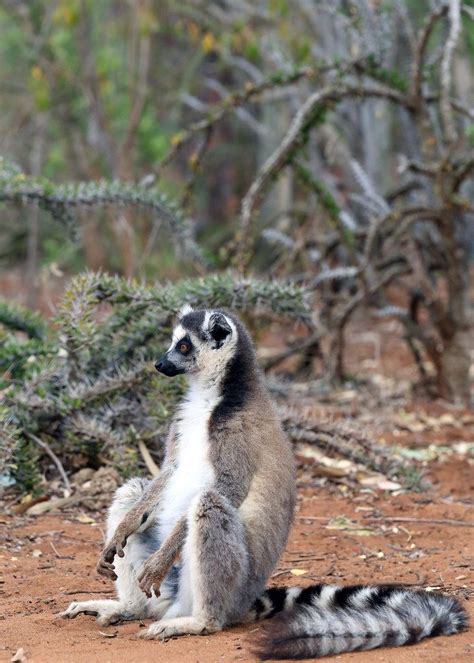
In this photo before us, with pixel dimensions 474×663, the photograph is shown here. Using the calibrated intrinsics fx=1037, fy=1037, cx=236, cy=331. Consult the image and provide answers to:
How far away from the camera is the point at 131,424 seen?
609 centimetres

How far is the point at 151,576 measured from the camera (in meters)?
3.91

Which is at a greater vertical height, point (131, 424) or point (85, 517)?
point (131, 424)

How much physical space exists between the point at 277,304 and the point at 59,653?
2.95 meters

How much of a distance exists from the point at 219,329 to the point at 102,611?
1.25 m

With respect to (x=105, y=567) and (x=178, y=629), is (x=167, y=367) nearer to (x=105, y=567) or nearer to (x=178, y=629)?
(x=105, y=567)

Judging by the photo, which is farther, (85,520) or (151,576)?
(85,520)

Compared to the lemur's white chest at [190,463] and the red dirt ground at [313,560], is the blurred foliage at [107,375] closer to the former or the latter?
the red dirt ground at [313,560]

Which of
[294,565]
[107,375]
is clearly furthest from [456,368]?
[294,565]

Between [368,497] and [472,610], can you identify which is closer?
[472,610]

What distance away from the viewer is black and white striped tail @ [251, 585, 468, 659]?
139 inches

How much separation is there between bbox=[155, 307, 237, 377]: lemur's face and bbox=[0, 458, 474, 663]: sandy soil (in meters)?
1.05

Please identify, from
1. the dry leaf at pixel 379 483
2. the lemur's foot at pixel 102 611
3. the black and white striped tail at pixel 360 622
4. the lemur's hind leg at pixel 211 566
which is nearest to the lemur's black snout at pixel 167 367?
the lemur's hind leg at pixel 211 566

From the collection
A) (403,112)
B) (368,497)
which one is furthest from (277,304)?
(403,112)

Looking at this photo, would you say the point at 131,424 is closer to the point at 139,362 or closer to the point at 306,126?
the point at 139,362
